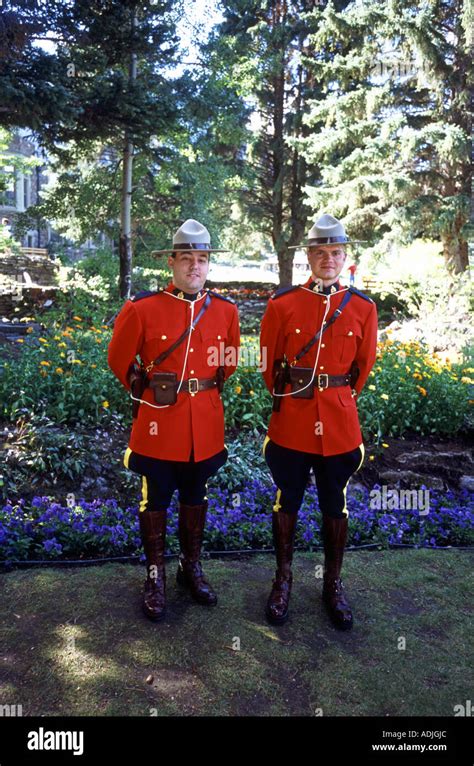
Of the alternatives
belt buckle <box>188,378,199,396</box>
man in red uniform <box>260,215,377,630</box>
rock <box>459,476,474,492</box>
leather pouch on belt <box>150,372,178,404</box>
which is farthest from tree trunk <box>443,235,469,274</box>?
leather pouch on belt <box>150,372,178,404</box>

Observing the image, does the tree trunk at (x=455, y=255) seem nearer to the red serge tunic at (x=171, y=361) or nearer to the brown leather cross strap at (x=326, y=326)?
the brown leather cross strap at (x=326, y=326)

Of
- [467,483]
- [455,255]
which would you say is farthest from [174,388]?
[455,255]

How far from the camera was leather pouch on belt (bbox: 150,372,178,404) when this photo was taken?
2.98 meters

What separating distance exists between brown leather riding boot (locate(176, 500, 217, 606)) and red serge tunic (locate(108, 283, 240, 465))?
34 centimetres

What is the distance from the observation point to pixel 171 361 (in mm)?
3006

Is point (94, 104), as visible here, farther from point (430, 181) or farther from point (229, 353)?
point (430, 181)

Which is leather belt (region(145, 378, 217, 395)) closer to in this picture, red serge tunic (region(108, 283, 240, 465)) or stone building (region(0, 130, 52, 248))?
red serge tunic (region(108, 283, 240, 465))

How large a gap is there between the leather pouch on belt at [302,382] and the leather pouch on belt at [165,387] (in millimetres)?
625

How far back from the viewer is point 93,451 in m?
4.67

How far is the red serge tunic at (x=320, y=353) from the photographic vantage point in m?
3.02

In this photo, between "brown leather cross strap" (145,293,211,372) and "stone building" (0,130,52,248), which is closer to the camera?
"brown leather cross strap" (145,293,211,372)

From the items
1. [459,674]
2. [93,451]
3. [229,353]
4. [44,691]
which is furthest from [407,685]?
[93,451]

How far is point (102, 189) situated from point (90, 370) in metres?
9.69

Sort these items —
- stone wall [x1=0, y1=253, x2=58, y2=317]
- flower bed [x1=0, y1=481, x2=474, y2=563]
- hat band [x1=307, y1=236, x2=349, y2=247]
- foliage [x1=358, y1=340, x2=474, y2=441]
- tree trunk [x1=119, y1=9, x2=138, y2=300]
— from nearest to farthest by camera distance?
hat band [x1=307, y1=236, x2=349, y2=247] < flower bed [x1=0, y1=481, x2=474, y2=563] < foliage [x1=358, y1=340, x2=474, y2=441] < tree trunk [x1=119, y1=9, x2=138, y2=300] < stone wall [x1=0, y1=253, x2=58, y2=317]
